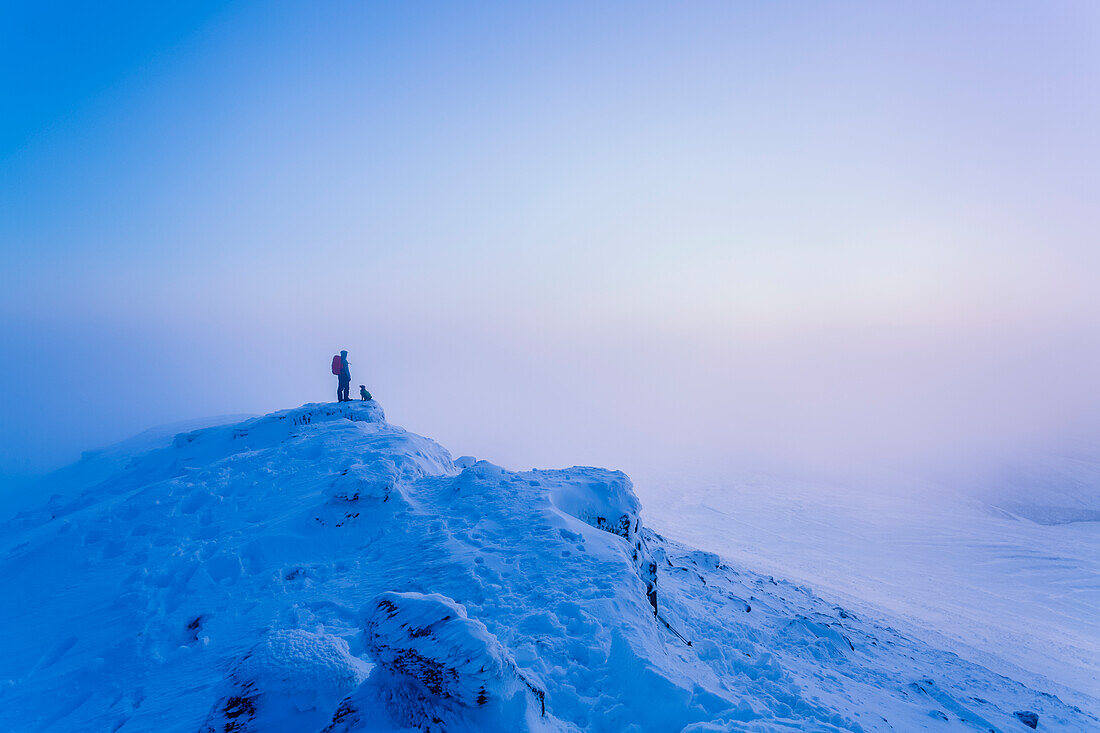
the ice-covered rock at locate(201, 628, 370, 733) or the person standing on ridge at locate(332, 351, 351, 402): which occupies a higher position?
the person standing on ridge at locate(332, 351, 351, 402)

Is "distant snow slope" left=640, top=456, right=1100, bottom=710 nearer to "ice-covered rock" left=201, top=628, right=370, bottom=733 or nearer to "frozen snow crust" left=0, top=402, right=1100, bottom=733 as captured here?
"frozen snow crust" left=0, top=402, right=1100, bottom=733

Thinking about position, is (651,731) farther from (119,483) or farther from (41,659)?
(119,483)

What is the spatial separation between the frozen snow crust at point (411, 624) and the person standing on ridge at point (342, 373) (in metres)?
6.98

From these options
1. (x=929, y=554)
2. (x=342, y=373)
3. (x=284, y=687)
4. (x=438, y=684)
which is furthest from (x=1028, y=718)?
(x=929, y=554)

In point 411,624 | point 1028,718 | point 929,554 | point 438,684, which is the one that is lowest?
point 929,554


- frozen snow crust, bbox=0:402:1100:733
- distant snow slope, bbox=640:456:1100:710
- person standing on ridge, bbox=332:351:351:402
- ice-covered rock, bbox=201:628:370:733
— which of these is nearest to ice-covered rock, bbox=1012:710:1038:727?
frozen snow crust, bbox=0:402:1100:733

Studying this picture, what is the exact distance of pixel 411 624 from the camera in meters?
5.29

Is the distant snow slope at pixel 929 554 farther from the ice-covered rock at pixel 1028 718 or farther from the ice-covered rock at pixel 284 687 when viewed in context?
the ice-covered rock at pixel 284 687

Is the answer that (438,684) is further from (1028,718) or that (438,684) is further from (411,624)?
(1028,718)

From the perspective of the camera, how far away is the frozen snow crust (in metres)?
5.34

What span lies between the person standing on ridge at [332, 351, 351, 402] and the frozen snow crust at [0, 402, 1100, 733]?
6.98 meters

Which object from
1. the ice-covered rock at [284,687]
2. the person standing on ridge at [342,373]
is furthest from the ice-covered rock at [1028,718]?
the person standing on ridge at [342,373]

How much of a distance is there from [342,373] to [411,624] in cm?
1840

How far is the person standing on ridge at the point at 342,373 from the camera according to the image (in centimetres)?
2158
